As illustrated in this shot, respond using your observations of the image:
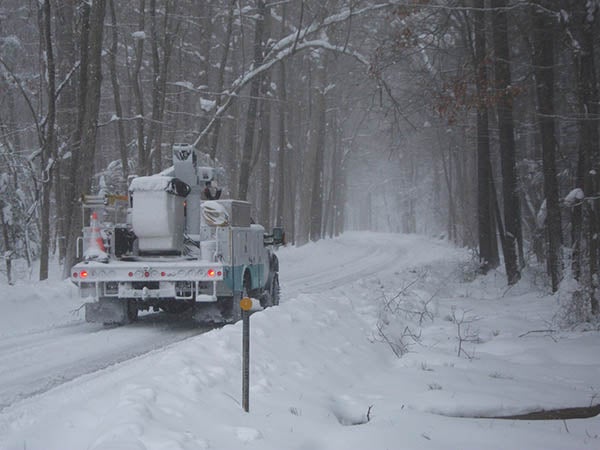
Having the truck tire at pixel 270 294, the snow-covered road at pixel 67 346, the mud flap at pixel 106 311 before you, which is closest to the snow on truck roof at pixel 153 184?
the mud flap at pixel 106 311

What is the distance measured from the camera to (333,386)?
6578mm

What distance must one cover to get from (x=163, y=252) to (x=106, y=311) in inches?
57.8

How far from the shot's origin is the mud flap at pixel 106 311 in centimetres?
1080

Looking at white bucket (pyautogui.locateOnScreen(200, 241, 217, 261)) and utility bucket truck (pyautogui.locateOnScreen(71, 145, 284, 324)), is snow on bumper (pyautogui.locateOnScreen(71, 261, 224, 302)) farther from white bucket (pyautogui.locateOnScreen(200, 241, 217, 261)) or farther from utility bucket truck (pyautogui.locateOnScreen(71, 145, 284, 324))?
white bucket (pyautogui.locateOnScreen(200, 241, 217, 261))

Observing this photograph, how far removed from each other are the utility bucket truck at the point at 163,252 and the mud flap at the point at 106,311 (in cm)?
2

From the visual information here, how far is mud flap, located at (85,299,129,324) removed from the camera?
35.4 feet

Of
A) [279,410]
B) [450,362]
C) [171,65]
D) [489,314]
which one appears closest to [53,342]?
[279,410]

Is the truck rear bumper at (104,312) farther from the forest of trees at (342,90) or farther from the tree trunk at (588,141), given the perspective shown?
the tree trunk at (588,141)

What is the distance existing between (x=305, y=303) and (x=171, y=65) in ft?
79.7

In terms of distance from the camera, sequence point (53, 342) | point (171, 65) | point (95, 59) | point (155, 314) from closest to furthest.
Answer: point (53, 342), point (155, 314), point (95, 59), point (171, 65)

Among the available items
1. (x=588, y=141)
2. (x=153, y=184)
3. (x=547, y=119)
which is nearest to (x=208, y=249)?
(x=153, y=184)

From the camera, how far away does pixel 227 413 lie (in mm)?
4961

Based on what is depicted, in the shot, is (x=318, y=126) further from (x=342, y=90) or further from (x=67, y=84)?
(x=67, y=84)

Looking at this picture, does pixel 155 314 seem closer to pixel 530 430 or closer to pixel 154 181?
pixel 154 181
